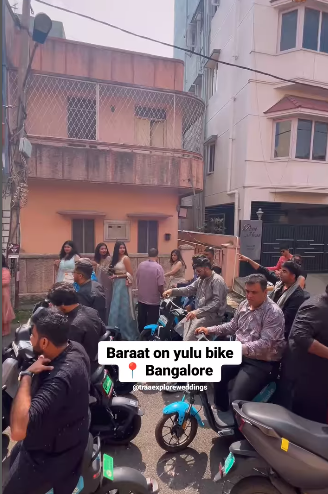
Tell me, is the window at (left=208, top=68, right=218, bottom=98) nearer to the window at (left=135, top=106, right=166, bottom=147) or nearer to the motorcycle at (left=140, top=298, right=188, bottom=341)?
the window at (left=135, top=106, right=166, bottom=147)

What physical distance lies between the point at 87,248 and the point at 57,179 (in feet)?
6.72

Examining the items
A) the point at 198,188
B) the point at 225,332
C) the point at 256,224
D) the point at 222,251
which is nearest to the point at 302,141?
the point at 256,224

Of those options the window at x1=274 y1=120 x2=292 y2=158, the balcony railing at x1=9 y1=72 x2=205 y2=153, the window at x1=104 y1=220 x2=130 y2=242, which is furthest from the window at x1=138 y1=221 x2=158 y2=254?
the window at x1=274 y1=120 x2=292 y2=158

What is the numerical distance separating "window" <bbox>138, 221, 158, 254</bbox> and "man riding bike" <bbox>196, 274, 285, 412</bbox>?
251 inches

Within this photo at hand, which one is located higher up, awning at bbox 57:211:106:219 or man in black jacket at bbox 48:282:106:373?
awning at bbox 57:211:106:219

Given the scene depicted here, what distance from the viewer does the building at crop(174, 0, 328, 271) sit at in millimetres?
8969

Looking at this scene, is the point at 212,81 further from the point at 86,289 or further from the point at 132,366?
the point at 132,366

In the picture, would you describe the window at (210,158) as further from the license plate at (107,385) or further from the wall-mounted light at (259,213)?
the license plate at (107,385)

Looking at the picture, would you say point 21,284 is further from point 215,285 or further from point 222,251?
point 222,251

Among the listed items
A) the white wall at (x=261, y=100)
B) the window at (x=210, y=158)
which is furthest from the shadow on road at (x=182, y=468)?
the window at (x=210, y=158)

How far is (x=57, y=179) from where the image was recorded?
751 centimetres

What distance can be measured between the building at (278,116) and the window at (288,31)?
2cm

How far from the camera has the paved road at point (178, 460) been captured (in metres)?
2.26

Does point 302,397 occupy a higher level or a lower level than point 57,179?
lower
